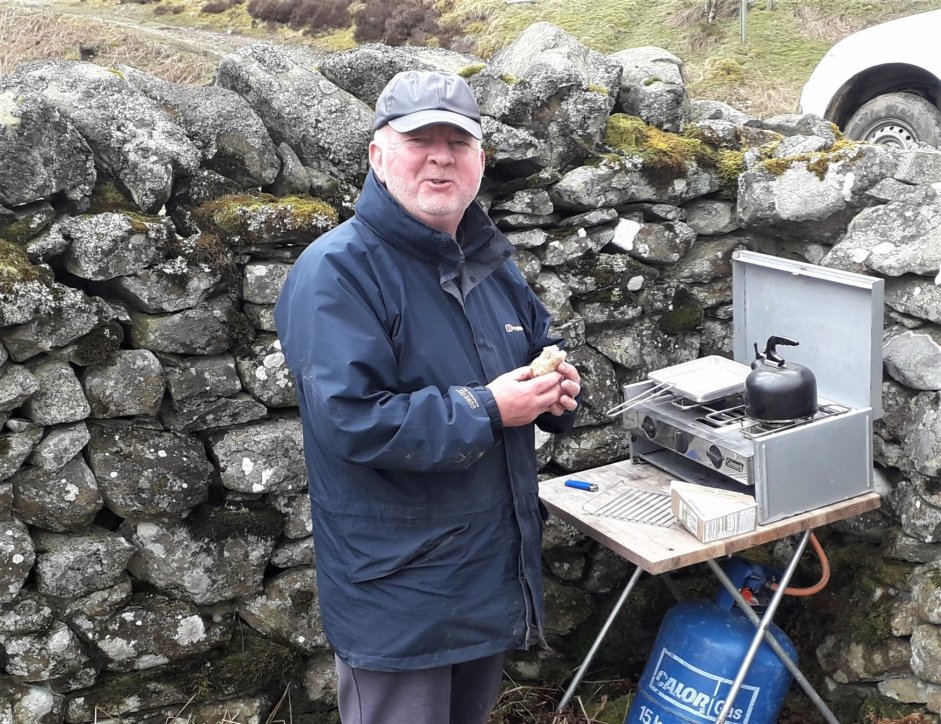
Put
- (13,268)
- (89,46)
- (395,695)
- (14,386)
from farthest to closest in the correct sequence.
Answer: (89,46) → (14,386) → (13,268) → (395,695)

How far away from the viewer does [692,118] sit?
15.0 ft

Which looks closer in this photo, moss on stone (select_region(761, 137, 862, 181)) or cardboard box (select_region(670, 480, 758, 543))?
cardboard box (select_region(670, 480, 758, 543))

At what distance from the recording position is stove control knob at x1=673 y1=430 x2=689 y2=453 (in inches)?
137

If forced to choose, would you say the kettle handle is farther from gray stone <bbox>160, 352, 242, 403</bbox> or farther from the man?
gray stone <bbox>160, 352, 242, 403</bbox>

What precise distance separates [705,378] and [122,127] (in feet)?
Result: 7.01

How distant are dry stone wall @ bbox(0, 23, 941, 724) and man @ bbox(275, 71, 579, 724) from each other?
800mm

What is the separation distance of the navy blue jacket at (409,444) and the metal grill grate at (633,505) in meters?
0.59

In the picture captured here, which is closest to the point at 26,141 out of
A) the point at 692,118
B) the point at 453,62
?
the point at 453,62

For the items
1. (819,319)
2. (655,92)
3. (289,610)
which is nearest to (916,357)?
(819,319)

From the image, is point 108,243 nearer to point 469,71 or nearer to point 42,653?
point 42,653

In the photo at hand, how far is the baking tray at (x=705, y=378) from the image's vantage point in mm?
3451

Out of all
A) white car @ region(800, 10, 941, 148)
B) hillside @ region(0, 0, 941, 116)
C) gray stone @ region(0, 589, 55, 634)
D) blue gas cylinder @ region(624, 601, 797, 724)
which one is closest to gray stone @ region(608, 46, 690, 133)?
blue gas cylinder @ region(624, 601, 797, 724)

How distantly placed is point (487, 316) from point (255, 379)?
1032 mm

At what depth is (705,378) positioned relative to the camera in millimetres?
3559
